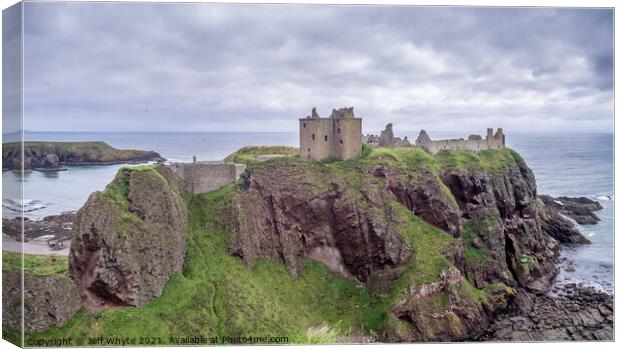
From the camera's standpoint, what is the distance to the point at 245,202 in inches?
1458

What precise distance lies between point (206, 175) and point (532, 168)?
31.1m

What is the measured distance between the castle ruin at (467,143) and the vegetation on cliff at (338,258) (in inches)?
73.5

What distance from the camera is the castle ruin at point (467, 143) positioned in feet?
157

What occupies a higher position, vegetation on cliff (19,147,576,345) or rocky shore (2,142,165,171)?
rocky shore (2,142,165,171)

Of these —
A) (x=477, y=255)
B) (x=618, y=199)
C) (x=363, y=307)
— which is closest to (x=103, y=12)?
(x=363, y=307)

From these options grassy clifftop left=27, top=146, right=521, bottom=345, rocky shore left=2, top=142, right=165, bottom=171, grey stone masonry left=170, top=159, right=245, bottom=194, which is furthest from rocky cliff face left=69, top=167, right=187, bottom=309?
grey stone masonry left=170, top=159, right=245, bottom=194

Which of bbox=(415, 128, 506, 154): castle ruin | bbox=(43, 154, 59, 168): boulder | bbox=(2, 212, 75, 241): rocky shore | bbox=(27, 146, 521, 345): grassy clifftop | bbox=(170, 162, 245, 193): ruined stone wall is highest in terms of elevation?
bbox=(415, 128, 506, 154): castle ruin

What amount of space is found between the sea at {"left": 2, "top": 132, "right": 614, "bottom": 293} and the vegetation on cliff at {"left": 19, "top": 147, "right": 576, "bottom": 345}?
224 cm

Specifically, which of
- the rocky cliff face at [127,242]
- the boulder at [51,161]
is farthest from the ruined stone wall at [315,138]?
the boulder at [51,161]

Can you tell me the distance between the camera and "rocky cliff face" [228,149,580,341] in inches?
1375

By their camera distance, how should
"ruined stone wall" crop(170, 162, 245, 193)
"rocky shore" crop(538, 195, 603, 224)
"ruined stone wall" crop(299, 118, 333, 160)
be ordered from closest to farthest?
"ruined stone wall" crop(170, 162, 245, 193) < "ruined stone wall" crop(299, 118, 333, 160) < "rocky shore" crop(538, 195, 603, 224)

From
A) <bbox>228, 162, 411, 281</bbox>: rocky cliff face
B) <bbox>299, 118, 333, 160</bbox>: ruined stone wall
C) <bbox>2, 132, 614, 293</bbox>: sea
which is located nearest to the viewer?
<bbox>2, 132, 614, 293</bbox>: sea

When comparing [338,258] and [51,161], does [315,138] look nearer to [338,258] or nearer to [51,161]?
[338,258]

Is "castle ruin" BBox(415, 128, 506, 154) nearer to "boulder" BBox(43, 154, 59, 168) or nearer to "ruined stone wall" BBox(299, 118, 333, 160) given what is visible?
"ruined stone wall" BBox(299, 118, 333, 160)
